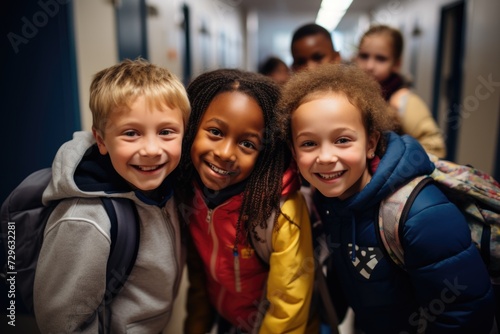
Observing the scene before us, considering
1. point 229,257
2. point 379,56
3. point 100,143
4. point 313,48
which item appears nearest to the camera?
point 100,143

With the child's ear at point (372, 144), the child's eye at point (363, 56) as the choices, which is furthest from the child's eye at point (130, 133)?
the child's eye at point (363, 56)

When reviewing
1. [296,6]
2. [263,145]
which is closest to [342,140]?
[263,145]

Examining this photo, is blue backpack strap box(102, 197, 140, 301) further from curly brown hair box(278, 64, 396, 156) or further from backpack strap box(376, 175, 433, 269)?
backpack strap box(376, 175, 433, 269)

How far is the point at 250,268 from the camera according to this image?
4.21ft

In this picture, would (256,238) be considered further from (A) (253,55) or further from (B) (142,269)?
(A) (253,55)

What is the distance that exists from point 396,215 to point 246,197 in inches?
18.5

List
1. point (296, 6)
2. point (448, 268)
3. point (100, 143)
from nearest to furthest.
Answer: point (448, 268)
point (100, 143)
point (296, 6)

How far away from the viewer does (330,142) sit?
3.59ft

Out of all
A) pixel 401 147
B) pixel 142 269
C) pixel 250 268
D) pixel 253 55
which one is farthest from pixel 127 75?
pixel 253 55

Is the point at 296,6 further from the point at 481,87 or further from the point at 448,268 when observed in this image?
the point at 448,268

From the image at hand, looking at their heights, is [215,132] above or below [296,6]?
below

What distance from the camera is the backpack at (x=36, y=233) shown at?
3.51ft

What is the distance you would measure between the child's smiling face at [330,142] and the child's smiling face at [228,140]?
0.15m

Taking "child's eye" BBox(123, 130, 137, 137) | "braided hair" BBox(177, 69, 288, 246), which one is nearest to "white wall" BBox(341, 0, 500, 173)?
"braided hair" BBox(177, 69, 288, 246)
